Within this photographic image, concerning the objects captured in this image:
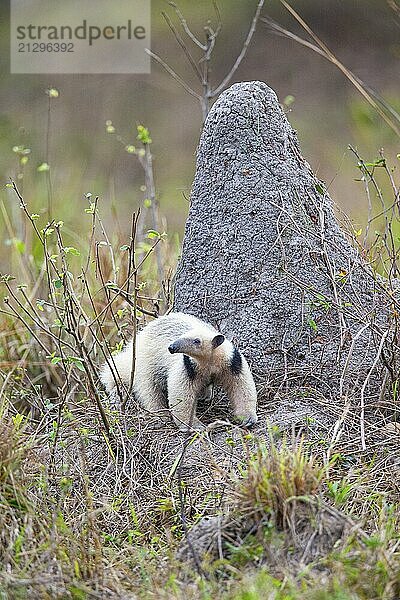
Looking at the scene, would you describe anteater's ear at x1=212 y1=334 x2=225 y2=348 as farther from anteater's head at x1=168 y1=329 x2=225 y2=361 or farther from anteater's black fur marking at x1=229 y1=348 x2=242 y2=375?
anteater's black fur marking at x1=229 y1=348 x2=242 y2=375

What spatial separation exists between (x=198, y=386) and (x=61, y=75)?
670 inches

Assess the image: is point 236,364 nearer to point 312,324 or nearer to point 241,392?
point 241,392

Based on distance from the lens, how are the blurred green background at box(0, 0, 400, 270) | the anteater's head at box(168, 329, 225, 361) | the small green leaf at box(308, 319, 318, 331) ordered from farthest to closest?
the blurred green background at box(0, 0, 400, 270) < the small green leaf at box(308, 319, 318, 331) < the anteater's head at box(168, 329, 225, 361)

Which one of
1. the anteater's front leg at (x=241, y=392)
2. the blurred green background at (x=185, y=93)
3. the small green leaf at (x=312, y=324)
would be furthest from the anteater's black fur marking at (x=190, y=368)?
the blurred green background at (x=185, y=93)

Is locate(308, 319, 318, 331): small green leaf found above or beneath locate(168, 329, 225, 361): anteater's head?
above

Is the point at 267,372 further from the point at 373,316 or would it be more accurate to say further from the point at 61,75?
the point at 61,75

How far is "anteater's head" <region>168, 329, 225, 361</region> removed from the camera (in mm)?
4480

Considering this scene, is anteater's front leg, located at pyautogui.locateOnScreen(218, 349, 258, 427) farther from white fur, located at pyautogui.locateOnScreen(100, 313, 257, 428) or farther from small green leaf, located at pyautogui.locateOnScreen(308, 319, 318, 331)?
small green leaf, located at pyautogui.locateOnScreen(308, 319, 318, 331)

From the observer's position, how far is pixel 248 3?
65.9ft

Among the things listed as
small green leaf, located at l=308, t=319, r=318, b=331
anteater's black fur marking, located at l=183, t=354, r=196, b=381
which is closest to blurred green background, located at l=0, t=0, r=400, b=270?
small green leaf, located at l=308, t=319, r=318, b=331

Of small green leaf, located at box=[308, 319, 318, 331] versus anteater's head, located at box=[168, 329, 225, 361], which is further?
small green leaf, located at box=[308, 319, 318, 331]

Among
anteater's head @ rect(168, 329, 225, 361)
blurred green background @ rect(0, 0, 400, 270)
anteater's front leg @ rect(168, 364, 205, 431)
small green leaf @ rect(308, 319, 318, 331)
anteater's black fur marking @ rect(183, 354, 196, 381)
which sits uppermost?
blurred green background @ rect(0, 0, 400, 270)

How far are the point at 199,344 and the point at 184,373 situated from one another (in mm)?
175

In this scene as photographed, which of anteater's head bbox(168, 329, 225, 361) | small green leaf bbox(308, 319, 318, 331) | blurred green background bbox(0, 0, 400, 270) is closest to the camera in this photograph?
anteater's head bbox(168, 329, 225, 361)
